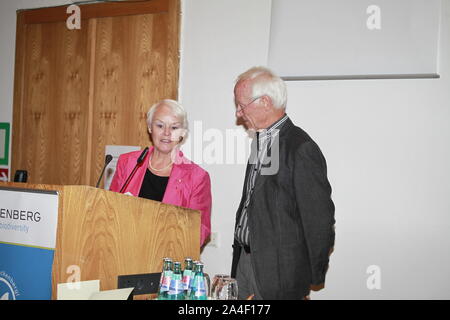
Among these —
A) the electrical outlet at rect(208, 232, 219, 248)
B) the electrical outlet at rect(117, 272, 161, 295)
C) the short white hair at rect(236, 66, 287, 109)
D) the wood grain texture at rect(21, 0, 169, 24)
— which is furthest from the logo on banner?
the wood grain texture at rect(21, 0, 169, 24)

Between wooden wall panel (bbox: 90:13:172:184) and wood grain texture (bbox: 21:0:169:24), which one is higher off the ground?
wood grain texture (bbox: 21:0:169:24)

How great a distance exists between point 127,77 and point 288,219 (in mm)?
2051

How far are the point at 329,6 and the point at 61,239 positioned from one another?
2.15 meters

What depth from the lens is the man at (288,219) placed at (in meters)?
2.12

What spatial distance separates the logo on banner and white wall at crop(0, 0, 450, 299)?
1762 millimetres

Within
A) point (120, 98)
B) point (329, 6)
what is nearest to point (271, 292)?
point (329, 6)

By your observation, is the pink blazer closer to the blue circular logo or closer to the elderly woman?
the elderly woman

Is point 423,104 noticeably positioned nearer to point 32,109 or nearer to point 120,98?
point 120,98

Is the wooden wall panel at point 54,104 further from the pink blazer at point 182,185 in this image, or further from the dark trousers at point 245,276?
the dark trousers at point 245,276

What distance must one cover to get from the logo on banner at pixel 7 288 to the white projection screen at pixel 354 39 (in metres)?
2.01

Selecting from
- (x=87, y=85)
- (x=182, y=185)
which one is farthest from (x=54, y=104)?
(x=182, y=185)

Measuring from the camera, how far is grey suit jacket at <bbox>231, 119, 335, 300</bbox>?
2.11 metres

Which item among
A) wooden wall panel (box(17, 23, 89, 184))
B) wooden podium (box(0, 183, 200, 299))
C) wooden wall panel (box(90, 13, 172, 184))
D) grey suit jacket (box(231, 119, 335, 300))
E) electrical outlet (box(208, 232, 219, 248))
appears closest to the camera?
wooden podium (box(0, 183, 200, 299))

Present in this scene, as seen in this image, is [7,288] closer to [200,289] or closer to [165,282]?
[165,282]
